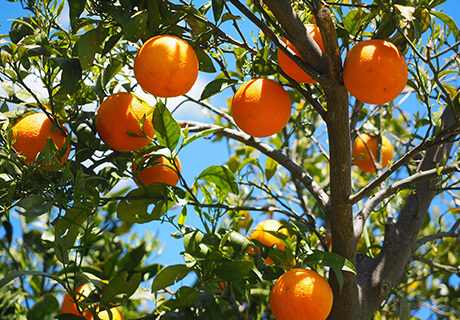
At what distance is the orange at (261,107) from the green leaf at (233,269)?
0.23 meters

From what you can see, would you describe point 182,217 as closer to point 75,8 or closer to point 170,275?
point 170,275

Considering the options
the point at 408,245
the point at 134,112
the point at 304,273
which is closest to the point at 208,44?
the point at 134,112

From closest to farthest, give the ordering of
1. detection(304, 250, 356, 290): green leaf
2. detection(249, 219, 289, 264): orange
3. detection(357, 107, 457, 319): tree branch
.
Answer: detection(304, 250, 356, 290): green leaf
detection(357, 107, 457, 319): tree branch
detection(249, 219, 289, 264): orange

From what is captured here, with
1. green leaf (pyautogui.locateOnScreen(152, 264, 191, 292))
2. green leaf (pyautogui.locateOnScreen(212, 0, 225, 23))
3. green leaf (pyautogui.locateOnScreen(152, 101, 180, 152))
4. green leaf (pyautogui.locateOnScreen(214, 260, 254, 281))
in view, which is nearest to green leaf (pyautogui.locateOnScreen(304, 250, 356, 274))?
green leaf (pyautogui.locateOnScreen(214, 260, 254, 281))

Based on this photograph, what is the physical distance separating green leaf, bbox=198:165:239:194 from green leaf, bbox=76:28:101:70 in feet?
0.96

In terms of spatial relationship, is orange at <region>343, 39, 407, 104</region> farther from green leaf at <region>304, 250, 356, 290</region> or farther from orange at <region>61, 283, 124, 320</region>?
orange at <region>61, 283, 124, 320</region>

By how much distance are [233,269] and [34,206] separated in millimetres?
359

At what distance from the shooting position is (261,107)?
2.96 ft

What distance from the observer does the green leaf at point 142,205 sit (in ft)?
3.07

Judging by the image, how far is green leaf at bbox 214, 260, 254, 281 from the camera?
0.91 meters

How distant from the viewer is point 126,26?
0.81 meters

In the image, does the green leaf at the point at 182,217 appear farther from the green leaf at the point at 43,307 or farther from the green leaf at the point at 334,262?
the green leaf at the point at 43,307

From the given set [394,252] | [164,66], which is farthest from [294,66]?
[394,252]

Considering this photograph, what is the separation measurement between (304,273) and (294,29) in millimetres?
428
